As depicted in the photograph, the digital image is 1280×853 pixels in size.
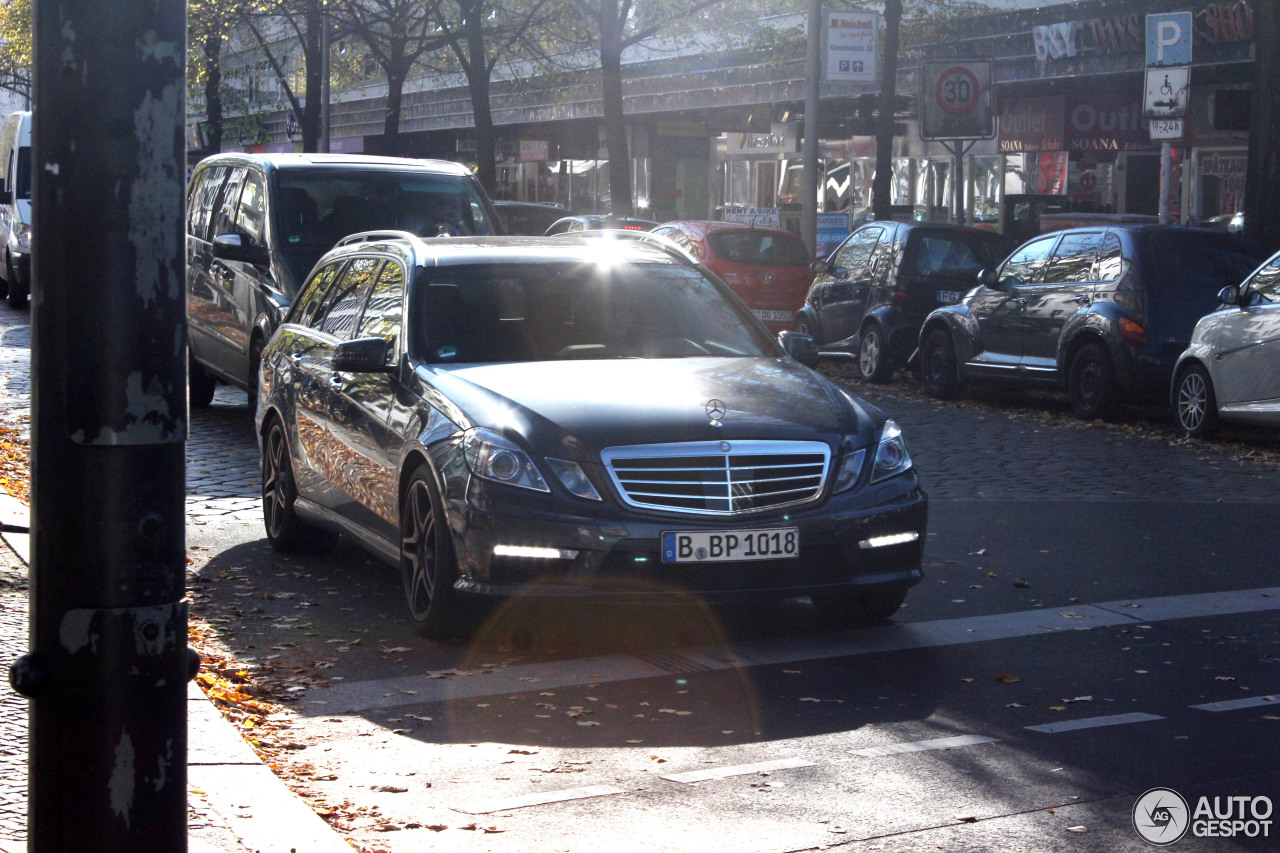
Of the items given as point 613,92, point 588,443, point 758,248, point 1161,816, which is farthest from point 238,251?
point 613,92

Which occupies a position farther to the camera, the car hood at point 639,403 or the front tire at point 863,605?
the front tire at point 863,605

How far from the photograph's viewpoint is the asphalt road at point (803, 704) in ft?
15.5

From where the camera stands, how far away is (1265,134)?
57.3ft

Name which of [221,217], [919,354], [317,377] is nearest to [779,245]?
[919,354]

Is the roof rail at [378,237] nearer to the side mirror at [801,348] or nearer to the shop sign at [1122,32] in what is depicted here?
the side mirror at [801,348]

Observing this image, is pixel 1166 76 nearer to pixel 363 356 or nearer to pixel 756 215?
pixel 363 356

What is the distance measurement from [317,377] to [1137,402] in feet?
30.2

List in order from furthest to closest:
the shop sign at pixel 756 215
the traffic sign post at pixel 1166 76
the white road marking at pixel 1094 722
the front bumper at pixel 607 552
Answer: the shop sign at pixel 756 215 → the traffic sign post at pixel 1166 76 → the front bumper at pixel 607 552 → the white road marking at pixel 1094 722

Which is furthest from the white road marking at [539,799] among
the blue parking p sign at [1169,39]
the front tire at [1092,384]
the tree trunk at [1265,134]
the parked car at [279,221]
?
the tree trunk at [1265,134]

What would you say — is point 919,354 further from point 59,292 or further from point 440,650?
point 59,292

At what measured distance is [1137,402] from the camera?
51.1ft

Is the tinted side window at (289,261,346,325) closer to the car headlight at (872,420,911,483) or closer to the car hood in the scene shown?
the car hood

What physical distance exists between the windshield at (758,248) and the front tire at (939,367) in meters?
4.57

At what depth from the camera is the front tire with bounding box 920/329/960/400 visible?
17.8 m
